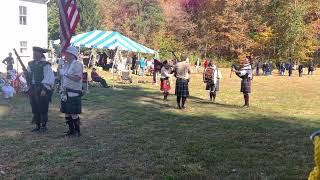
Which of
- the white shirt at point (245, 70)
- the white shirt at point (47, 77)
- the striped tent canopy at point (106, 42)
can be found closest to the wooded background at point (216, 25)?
the striped tent canopy at point (106, 42)

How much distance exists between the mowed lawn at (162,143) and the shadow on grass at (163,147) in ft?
0.05

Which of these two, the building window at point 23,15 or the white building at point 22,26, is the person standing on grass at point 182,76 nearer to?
the white building at point 22,26

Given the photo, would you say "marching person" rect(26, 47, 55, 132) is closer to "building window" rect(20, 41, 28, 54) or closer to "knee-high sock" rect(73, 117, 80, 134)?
"knee-high sock" rect(73, 117, 80, 134)

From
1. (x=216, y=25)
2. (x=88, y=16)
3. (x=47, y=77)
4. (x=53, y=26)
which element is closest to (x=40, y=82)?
(x=47, y=77)

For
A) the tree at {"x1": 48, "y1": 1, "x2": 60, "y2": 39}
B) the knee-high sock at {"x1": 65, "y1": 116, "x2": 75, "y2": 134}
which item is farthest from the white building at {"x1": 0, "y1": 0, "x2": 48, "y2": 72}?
the knee-high sock at {"x1": 65, "y1": 116, "x2": 75, "y2": 134}

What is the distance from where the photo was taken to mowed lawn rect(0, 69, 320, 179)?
7.09 metres

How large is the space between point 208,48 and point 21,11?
25067 millimetres

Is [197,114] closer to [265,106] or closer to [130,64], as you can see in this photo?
A: [265,106]

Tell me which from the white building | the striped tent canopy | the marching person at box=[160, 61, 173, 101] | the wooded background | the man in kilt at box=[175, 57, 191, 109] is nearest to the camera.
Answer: the man in kilt at box=[175, 57, 191, 109]

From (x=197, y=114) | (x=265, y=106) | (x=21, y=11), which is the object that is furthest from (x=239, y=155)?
(x=21, y=11)

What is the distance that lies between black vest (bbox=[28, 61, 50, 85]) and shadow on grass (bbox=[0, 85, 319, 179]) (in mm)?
1251

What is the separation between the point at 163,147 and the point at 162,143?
40cm

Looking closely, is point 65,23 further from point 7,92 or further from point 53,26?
point 53,26

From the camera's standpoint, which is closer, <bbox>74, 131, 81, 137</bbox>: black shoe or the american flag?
<bbox>74, 131, 81, 137</bbox>: black shoe
